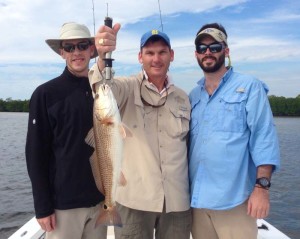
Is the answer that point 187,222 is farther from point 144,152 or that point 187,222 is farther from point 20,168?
point 20,168

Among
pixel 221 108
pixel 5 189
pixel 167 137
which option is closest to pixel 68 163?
pixel 167 137

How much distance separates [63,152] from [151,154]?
3.19ft

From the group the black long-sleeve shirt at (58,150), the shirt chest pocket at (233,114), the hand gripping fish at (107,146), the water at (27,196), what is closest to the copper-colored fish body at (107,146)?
the hand gripping fish at (107,146)

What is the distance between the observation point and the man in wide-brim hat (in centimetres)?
373

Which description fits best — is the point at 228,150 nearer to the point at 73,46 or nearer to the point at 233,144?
the point at 233,144

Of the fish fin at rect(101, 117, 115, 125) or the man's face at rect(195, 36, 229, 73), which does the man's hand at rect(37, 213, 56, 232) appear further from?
the man's face at rect(195, 36, 229, 73)

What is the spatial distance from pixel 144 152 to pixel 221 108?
102cm

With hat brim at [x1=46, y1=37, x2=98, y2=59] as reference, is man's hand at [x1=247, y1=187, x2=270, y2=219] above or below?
below

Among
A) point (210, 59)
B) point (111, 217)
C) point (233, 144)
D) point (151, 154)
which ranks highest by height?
point (210, 59)

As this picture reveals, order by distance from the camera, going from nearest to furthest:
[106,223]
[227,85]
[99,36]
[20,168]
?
1. [99,36]
2. [106,223]
3. [227,85]
4. [20,168]

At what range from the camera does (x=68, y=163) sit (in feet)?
12.4

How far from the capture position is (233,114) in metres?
3.94

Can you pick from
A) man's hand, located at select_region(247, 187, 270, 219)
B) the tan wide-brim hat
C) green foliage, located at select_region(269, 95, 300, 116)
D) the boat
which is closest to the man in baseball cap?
the tan wide-brim hat

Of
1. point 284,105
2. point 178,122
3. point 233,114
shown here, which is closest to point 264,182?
point 233,114
